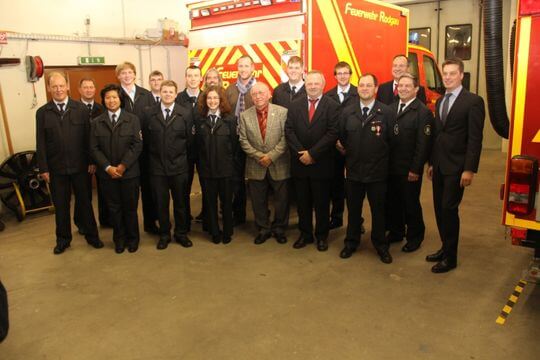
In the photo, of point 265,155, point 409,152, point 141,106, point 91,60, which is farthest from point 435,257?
point 91,60

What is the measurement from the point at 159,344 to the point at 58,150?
2.39m

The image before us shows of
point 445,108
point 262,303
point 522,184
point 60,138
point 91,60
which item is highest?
point 91,60

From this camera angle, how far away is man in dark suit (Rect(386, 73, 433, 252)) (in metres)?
4.18

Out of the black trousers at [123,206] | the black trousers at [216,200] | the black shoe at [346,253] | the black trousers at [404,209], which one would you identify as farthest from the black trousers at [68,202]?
the black trousers at [404,209]

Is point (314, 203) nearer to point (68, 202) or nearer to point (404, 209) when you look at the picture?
point (404, 209)

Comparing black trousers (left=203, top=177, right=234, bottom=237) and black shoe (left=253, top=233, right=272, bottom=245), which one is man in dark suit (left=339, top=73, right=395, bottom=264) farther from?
black trousers (left=203, top=177, right=234, bottom=237)

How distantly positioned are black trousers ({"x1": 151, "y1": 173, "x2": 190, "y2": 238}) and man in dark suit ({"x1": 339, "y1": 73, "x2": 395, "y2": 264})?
165 centimetres

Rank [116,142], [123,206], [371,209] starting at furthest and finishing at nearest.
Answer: [123,206]
[116,142]
[371,209]

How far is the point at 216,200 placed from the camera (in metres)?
4.85

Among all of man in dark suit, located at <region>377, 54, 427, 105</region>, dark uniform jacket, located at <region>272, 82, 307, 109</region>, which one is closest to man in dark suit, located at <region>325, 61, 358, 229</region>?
dark uniform jacket, located at <region>272, 82, 307, 109</region>

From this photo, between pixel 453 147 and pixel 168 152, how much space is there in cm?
257

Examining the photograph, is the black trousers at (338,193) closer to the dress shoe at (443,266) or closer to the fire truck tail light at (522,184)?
the dress shoe at (443,266)

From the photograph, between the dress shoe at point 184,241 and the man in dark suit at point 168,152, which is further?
the dress shoe at point 184,241

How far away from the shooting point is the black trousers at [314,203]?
14.8ft
